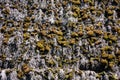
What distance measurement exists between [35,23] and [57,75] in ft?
10.5

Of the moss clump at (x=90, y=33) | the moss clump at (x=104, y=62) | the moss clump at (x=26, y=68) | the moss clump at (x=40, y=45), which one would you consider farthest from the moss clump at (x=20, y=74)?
the moss clump at (x=90, y=33)

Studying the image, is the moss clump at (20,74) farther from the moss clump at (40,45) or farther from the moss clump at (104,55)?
the moss clump at (104,55)

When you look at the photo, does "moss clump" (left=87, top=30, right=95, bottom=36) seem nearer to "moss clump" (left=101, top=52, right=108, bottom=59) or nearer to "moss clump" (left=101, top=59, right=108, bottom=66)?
"moss clump" (left=101, top=52, right=108, bottom=59)

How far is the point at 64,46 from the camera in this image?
1497 cm

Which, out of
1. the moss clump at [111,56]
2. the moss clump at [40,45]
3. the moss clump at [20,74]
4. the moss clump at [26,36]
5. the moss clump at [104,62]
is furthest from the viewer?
the moss clump at [26,36]

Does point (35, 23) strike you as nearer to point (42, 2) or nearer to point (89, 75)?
point (42, 2)

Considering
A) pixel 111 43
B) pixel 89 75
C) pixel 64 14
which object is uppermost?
pixel 64 14

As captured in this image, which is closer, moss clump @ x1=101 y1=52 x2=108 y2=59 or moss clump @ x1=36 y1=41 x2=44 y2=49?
moss clump @ x1=101 y1=52 x2=108 y2=59

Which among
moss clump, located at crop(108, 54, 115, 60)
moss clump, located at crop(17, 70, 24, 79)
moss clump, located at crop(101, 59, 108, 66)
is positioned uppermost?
moss clump, located at crop(108, 54, 115, 60)

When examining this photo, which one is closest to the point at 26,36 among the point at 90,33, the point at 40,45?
the point at 40,45

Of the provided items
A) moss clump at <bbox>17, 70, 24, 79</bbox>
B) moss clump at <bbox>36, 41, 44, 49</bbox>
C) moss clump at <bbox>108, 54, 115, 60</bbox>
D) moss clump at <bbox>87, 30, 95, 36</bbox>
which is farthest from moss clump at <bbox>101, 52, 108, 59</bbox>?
moss clump at <bbox>17, 70, 24, 79</bbox>

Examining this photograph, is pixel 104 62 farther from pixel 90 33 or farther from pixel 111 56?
pixel 90 33

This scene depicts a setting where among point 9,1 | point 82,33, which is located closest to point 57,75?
point 82,33

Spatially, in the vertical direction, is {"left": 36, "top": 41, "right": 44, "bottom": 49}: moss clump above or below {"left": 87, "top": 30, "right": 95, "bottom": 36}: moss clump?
below
